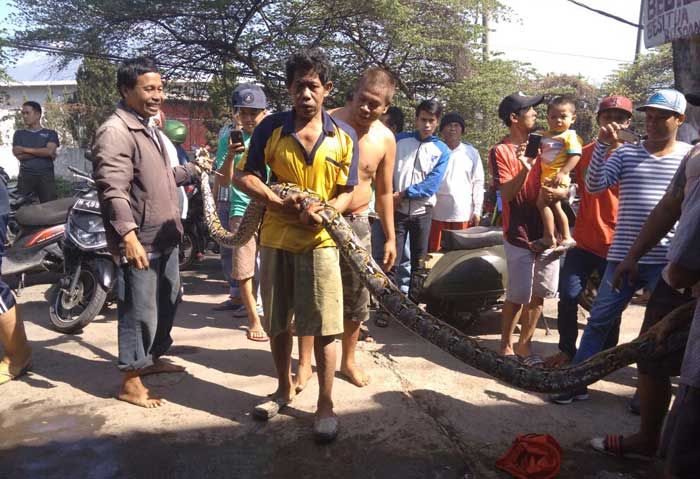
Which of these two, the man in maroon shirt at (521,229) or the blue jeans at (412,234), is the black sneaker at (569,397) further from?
the blue jeans at (412,234)

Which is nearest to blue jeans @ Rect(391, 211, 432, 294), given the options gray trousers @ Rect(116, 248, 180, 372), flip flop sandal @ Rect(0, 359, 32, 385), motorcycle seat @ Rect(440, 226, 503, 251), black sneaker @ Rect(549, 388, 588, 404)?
motorcycle seat @ Rect(440, 226, 503, 251)

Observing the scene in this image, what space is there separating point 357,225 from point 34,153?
6775mm

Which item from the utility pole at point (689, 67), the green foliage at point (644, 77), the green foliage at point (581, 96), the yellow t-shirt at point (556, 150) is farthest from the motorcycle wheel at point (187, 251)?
the green foliage at point (644, 77)

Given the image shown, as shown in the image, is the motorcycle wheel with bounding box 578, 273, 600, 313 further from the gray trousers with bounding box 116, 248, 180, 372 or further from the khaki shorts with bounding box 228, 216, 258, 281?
the gray trousers with bounding box 116, 248, 180, 372

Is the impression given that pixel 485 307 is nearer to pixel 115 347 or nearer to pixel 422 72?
pixel 115 347

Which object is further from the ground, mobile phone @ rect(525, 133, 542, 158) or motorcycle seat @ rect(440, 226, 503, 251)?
mobile phone @ rect(525, 133, 542, 158)

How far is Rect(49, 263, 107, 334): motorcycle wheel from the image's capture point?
5.05 meters

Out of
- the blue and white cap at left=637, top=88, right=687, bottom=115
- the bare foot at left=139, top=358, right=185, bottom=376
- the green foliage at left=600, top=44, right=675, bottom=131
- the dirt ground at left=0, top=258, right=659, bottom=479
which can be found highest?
the green foliage at left=600, top=44, right=675, bottom=131

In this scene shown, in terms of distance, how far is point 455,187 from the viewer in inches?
249

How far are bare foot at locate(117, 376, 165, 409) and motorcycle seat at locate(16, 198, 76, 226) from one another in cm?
337

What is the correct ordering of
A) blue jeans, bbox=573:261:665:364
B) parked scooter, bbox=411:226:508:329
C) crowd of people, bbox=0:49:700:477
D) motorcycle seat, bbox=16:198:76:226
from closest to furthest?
crowd of people, bbox=0:49:700:477, blue jeans, bbox=573:261:665:364, parked scooter, bbox=411:226:508:329, motorcycle seat, bbox=16:198:76:226

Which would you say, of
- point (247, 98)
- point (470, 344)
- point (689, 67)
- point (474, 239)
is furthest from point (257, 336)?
point (689, 67)

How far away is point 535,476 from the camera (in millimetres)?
2816

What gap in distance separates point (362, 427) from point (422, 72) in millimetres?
9072
